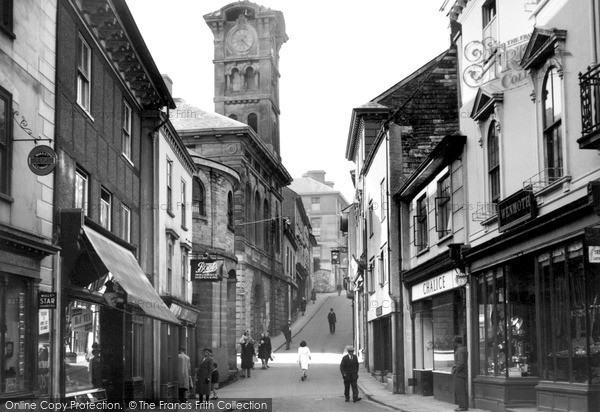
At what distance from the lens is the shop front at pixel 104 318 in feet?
61.6

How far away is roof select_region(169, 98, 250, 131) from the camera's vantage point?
2361 inches

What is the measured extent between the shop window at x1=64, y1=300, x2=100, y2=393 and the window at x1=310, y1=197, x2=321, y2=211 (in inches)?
4586

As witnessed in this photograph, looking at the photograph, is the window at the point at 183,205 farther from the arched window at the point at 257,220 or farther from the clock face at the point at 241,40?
the clock face at the point at 241,40

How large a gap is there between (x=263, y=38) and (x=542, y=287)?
6523 centimetres

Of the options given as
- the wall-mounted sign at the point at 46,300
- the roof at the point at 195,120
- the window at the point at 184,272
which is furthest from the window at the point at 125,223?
the roof at the point at 195,120

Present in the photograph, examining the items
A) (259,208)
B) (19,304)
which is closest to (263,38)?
(259,208)

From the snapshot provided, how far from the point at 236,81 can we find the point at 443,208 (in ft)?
185

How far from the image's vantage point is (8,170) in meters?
15.2

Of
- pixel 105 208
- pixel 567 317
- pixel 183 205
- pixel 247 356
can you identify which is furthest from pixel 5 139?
pixel 247 356

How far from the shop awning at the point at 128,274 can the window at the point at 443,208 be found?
751 centimetres

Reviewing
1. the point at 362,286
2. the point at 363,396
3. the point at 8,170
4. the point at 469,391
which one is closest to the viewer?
the point at 8,170

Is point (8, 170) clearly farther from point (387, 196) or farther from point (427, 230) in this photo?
point (387, 196)

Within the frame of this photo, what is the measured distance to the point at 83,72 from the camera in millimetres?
20188

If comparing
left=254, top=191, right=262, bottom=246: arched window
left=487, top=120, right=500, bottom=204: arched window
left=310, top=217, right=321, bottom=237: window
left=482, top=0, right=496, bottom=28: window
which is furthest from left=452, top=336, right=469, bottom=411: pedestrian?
left=310, top=217, right=321, bottom=237: window
